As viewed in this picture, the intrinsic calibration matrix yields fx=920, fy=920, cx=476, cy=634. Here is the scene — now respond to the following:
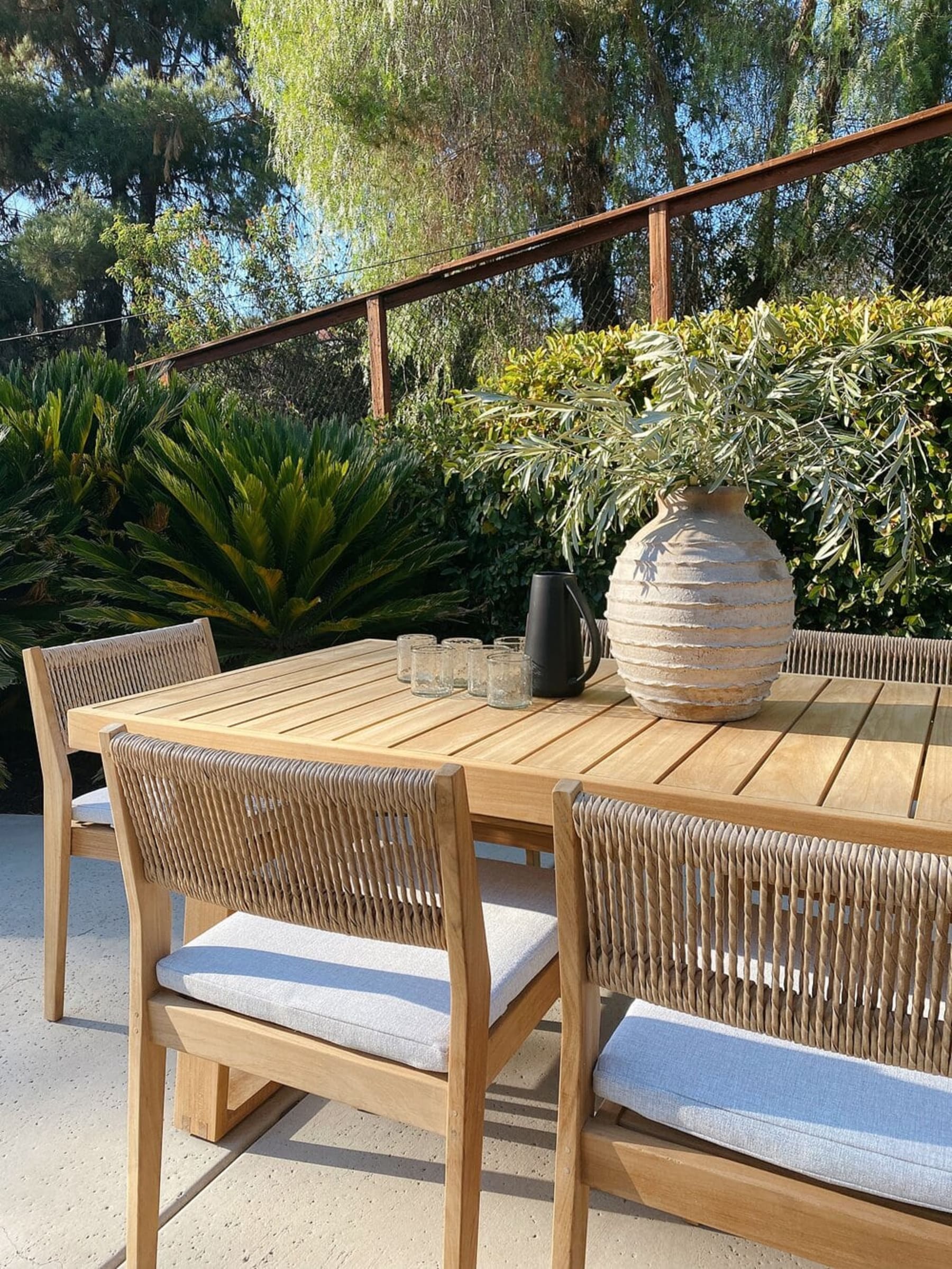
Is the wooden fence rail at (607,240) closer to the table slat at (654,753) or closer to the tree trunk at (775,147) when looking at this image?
the table slat at (654,753)

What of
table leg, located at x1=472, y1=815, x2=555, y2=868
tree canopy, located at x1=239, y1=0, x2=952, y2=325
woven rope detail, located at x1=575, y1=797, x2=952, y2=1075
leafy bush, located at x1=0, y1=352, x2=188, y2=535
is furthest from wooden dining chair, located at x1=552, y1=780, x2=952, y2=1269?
tree canopy, located at x1=239, y1=0, x2=952, y2=325

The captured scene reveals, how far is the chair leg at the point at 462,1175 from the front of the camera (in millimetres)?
1134

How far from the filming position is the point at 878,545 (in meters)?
3.27

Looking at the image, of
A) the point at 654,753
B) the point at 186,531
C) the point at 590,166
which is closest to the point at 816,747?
the point at 654,753

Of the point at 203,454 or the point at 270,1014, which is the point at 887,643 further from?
the point at 203,454

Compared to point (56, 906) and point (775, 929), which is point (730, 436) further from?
point (56, 906)

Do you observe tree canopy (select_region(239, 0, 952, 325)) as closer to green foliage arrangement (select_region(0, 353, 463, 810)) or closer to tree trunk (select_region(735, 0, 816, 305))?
tree trunk (select_region(735, 0, 816, 305))

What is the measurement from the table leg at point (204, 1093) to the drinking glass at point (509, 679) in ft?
2.14

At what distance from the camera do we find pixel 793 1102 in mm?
1030

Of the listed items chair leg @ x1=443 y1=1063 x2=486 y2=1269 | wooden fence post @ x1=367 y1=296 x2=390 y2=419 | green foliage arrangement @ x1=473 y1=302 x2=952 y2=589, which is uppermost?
wooden fence post @ x1=367 y1=296 x2=390 y2=419

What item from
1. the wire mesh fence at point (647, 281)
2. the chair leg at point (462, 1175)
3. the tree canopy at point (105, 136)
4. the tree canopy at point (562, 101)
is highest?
the tree canopy at point (105, 136)

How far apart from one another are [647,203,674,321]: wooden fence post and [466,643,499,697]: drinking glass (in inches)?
102

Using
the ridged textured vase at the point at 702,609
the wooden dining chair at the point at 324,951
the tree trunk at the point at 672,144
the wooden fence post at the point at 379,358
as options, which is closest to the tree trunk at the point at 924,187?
the tree trunk at the point at 672,144

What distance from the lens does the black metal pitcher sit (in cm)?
184
